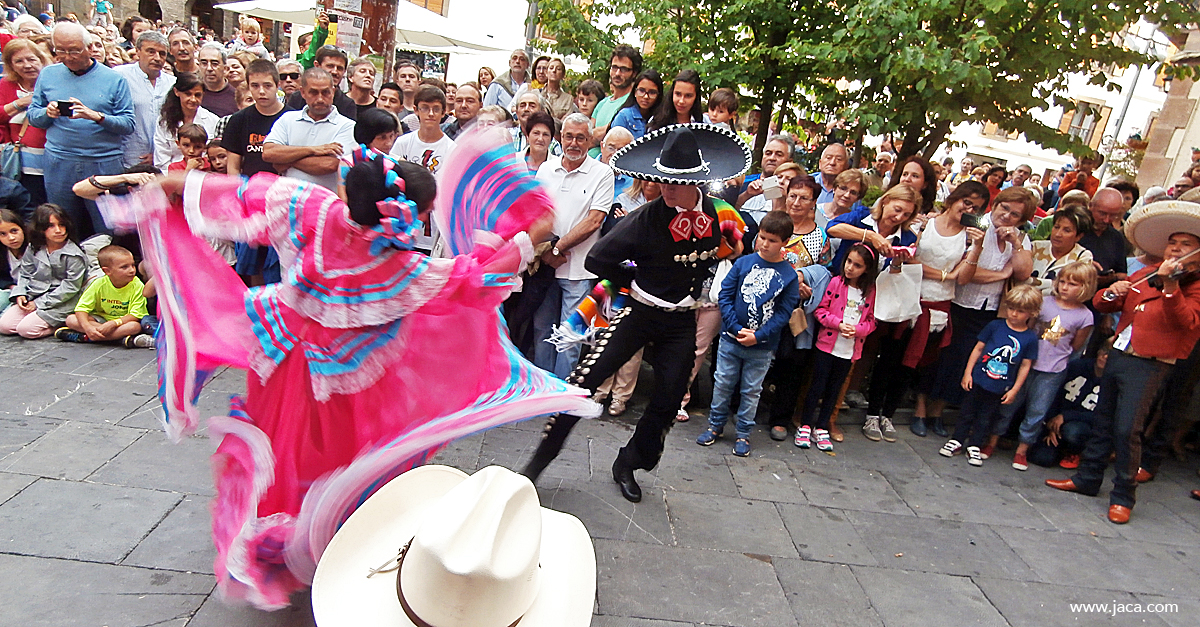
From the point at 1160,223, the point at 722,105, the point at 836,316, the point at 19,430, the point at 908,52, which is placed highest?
the point at 908,52

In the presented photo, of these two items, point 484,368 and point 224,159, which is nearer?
point 484,368

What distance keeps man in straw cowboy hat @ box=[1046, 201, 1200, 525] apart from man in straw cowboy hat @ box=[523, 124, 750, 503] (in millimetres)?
2689

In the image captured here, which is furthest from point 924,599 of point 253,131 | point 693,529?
point 253,131

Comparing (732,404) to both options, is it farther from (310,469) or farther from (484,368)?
(310,469)

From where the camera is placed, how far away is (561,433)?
3.63 metres

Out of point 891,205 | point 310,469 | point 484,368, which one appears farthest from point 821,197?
point 310,469

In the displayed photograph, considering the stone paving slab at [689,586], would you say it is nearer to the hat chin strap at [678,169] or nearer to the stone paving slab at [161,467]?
the hat chin strap at [678,169]

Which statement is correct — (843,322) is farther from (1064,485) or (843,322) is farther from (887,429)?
(1064,485)

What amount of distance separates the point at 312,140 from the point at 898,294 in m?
4.23

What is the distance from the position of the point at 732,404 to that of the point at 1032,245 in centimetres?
274

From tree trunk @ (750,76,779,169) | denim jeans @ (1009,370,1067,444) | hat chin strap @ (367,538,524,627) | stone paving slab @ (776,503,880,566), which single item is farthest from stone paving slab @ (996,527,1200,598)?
tree trunk @ (750,76,779,169)

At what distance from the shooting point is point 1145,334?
4.46 m

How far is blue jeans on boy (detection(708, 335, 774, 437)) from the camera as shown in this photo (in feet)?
16.1

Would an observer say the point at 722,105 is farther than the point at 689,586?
Yes
